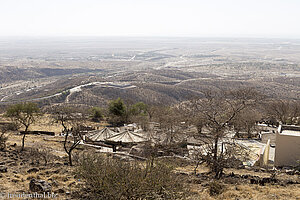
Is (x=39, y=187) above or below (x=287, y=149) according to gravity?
above

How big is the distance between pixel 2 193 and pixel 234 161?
35.3ft

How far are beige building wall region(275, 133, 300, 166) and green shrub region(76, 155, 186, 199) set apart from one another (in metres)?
11.8

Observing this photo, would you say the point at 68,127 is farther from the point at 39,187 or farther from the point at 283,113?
the point at 283,113

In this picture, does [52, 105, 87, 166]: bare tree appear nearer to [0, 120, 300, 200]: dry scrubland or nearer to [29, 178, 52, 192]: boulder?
[0, 120, 300, 200]: dry scrubland

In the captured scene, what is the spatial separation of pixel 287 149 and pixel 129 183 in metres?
14.3

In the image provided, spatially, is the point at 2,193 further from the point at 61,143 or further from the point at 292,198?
the point at 61,143

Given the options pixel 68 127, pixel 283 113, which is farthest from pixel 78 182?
pixel 283 113

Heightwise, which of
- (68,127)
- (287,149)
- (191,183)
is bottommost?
(68,127)

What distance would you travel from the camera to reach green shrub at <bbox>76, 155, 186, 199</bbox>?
8.59 meters

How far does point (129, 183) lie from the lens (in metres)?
8.46

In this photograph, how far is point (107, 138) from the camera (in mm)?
26078

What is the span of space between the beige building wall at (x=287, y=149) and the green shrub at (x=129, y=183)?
11.8 m

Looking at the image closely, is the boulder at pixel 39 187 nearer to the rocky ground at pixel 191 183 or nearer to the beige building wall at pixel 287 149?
the rocky ground at pixel 191 183

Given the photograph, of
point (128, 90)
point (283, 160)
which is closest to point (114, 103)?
point (283, 160)
